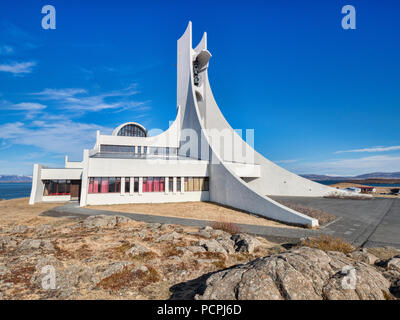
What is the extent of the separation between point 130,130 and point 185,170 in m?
16.1

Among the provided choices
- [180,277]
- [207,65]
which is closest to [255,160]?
[207,65]

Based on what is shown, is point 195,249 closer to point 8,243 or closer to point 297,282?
point 297,282

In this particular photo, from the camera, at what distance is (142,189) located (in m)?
19.1

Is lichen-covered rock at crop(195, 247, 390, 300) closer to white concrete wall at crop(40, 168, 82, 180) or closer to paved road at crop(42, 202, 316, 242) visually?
paved road at crop(42, 202, 316, 242)

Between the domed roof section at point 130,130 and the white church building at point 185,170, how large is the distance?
145mm

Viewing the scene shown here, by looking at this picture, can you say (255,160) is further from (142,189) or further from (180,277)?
(180,277)

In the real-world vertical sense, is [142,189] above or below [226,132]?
below

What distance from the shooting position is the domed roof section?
1234 inches

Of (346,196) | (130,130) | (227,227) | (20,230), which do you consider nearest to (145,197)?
(20,230)

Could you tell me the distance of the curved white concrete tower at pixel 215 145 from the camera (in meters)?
20.8

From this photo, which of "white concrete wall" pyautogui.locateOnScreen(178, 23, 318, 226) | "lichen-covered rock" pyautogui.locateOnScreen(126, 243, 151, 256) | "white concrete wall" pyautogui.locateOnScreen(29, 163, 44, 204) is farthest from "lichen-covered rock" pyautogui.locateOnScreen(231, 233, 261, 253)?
"white concrete wall" pyautogui.locateOnScreen(29, 163, 44, 204)

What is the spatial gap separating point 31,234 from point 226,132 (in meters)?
22.9

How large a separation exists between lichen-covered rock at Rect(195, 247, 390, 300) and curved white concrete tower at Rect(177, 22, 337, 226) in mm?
13539
